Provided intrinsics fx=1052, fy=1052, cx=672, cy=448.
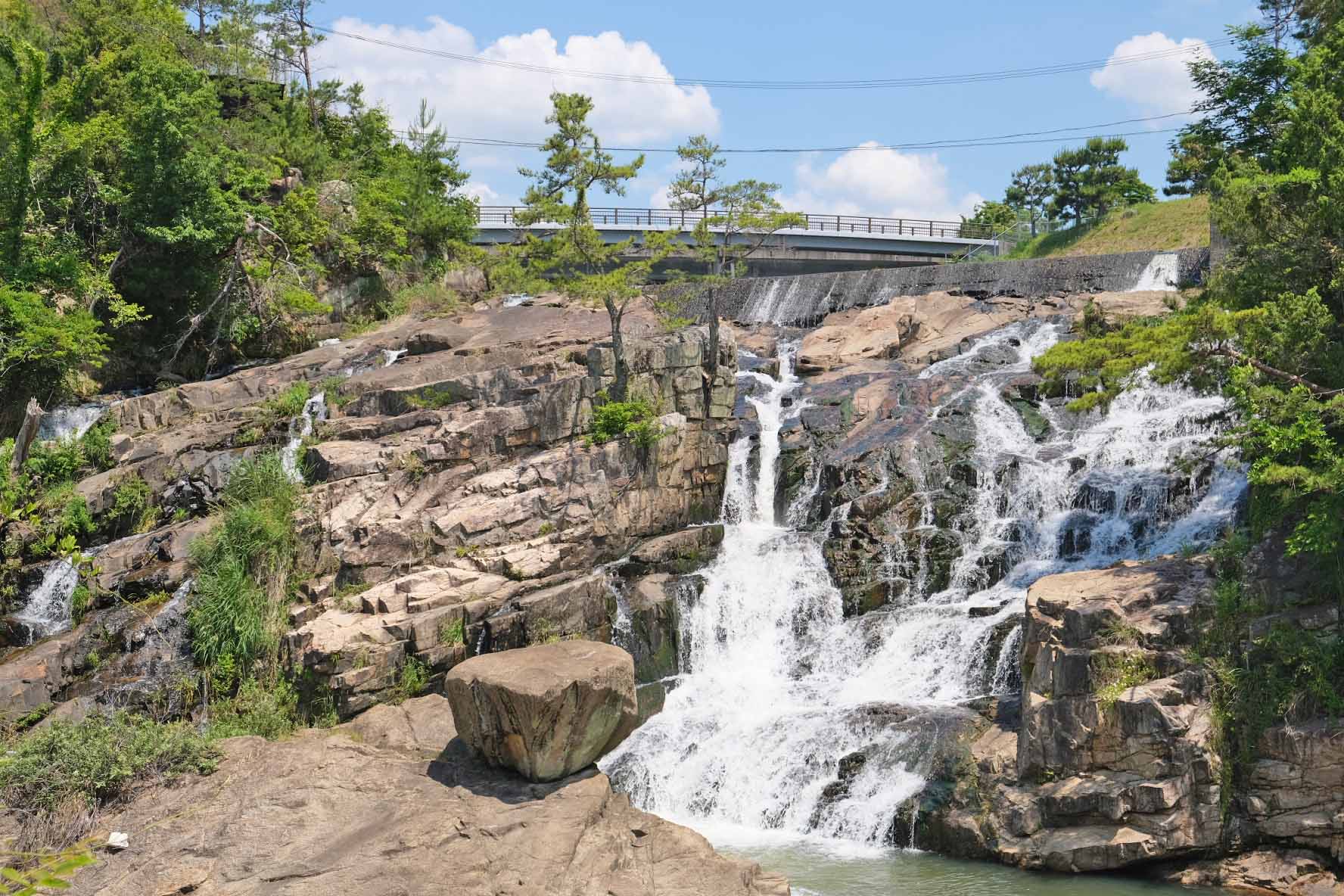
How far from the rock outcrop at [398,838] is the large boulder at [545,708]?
331 millimetres

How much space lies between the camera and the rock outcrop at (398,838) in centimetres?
1104

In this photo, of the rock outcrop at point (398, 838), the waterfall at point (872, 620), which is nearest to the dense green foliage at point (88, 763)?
the rock outcrop at point (398, 838)

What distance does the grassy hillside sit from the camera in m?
39.6

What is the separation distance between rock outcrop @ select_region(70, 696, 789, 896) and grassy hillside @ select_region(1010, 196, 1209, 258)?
3401 cm

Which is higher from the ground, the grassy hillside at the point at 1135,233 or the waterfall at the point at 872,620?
the grassy hillside at the point at 1135,233

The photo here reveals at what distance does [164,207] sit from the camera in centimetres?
2867

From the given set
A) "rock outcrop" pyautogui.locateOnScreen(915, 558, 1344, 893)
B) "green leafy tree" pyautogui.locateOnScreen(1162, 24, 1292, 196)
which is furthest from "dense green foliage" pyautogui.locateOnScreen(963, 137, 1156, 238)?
"rock outcrop" pyautogui.locateOnScreen(915, 558, 1344, 893)

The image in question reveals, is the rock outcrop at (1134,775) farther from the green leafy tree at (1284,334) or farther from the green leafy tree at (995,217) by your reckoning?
the green leafy tree at (995,217)

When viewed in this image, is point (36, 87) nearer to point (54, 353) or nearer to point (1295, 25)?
point (54, 353)

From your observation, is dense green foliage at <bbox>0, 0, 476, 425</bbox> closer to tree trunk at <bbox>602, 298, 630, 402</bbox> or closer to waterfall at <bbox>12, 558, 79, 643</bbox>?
waterfall at <bbox>12, 558, 79, 643</bbox>

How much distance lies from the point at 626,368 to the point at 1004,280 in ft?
51.1

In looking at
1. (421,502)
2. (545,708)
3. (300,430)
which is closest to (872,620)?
(545,708)

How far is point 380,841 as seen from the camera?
37.6 feet

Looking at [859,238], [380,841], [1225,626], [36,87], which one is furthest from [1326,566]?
[859,238]
